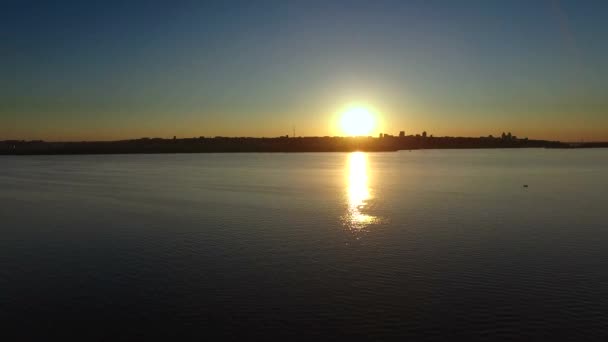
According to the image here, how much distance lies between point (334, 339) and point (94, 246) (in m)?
17.9

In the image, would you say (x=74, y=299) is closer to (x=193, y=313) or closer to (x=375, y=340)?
(x=193, y=313)

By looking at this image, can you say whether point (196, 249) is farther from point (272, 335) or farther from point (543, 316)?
point (543, 316)

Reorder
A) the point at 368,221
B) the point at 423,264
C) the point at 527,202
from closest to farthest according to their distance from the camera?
the point at 423,264, the point at 368,221, the point at 527,202

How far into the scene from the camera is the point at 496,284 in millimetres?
19297

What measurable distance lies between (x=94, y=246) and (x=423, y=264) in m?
17.9

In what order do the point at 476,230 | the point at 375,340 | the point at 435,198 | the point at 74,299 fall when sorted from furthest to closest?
the point at 435,198 → the point at 476,230 → the point at 74,299 → the point at 375,340

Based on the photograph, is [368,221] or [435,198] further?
[435,198]

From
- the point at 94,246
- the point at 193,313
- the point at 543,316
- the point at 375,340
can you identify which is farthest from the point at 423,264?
the point at 94,246

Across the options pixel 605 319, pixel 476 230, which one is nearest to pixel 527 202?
pixel 476 230

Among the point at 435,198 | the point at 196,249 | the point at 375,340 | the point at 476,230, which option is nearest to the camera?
the point at 375,340

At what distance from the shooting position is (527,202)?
45.3 metres

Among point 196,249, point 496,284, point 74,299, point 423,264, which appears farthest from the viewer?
point 196,249

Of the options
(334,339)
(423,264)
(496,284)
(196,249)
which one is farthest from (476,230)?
(334,339)

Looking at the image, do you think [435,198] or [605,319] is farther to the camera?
[435,198]
